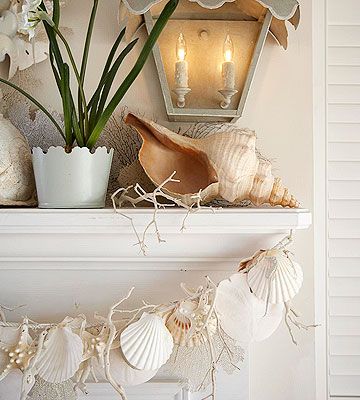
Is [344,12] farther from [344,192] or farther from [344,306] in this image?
[344,306]

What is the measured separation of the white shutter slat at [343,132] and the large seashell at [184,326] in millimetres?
475

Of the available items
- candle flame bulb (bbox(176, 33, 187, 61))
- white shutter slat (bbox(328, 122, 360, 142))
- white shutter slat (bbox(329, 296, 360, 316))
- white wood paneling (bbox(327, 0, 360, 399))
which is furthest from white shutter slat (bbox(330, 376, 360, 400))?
candle flame bulb (bbox(176, 33, 187, 61))

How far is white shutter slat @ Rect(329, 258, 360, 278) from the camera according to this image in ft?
4.21

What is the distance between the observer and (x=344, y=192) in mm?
1290

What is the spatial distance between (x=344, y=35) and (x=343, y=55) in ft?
0.13

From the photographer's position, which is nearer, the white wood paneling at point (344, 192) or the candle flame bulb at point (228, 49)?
the candle flame bulb at point (228, 49)

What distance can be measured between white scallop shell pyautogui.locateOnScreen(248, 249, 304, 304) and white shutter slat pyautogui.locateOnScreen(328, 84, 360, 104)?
40 centimetres

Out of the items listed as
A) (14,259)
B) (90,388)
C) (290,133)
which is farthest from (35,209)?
(290,133)

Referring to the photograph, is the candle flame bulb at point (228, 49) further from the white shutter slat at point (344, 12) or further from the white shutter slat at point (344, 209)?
the white shutter slat at point (344, 209)

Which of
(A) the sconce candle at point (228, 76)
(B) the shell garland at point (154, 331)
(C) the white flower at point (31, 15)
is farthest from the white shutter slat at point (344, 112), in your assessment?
(C) the white flower at point (31, 15)

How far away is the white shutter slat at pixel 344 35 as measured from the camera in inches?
50.8

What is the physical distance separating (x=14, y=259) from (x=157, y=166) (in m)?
0.30

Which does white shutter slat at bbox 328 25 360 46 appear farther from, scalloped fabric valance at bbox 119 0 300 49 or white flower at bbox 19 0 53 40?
white flower at bbox 19 0 53 40

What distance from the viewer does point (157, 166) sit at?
1.14 m
